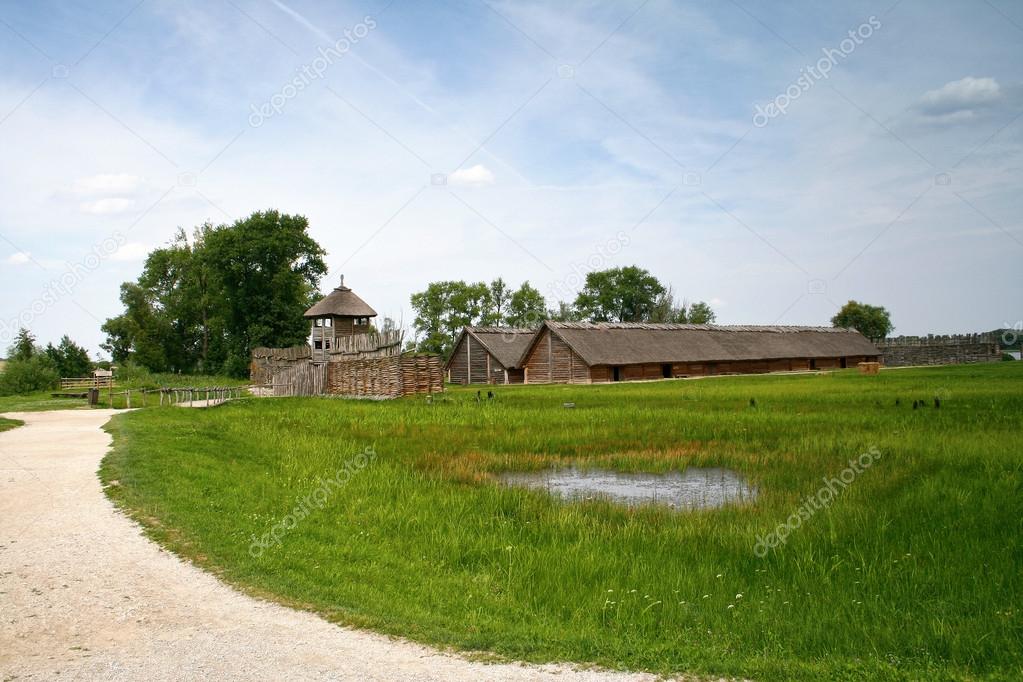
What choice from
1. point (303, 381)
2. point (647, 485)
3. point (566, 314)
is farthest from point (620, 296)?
point (647, 485)

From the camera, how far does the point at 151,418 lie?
22547 mm

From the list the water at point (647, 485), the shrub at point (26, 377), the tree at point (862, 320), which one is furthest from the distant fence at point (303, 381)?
the tree at point (862, 320)

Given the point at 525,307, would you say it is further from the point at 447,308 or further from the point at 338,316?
the point at 338,316

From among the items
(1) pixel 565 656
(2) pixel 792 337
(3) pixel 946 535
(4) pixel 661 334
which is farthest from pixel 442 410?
(2) pixel 792 337

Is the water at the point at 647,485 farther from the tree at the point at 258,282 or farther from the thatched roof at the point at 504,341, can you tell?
the tree at the point at 258,282

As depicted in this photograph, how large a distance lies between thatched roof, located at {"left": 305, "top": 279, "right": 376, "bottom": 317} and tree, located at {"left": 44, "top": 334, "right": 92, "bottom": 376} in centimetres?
1583

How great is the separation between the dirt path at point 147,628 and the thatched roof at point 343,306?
4337 cm

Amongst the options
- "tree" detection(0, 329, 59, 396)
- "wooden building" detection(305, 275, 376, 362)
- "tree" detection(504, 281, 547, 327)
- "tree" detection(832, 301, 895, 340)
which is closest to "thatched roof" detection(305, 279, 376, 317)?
"wooden building" detection(305, 275, 376, 362)

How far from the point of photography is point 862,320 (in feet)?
342

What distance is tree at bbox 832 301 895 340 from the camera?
104m

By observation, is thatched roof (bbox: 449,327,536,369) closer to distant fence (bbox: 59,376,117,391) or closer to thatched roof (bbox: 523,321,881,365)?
thatched roof (bbox: 523,321,881,365)

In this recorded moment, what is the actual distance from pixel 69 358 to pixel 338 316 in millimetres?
18648

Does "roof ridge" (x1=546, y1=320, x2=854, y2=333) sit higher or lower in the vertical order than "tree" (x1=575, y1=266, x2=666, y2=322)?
lower

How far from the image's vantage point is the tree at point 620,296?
311ft
